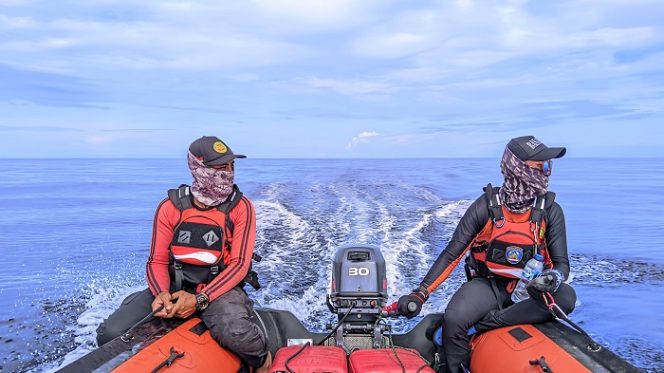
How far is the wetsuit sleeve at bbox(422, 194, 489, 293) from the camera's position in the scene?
2.99 m

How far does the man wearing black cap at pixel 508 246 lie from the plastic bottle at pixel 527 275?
0.14 ft

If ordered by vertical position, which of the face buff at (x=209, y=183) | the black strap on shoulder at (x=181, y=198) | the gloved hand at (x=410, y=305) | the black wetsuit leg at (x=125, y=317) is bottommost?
the black wetsuit leg at (x=125, y=317)

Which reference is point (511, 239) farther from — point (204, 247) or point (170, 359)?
point (170, 359)

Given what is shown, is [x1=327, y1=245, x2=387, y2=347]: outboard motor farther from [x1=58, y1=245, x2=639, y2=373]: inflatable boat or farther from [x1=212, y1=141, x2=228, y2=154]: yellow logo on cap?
[x1=212, y1=141, x2=228, y2=154]: yellow logo on cap

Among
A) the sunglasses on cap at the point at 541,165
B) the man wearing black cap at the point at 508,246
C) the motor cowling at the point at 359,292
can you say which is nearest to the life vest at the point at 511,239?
the man wearing black cap at the point at 508,246

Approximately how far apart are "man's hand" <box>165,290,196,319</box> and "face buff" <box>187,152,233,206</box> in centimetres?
54

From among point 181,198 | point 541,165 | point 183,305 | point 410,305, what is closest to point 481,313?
point 410,305

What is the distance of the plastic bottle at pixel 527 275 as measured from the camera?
2.73 meters

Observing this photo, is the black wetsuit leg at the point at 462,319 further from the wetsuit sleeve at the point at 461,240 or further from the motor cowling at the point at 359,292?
the motor cowling at the point at 359,292

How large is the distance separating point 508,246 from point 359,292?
2.88 feet

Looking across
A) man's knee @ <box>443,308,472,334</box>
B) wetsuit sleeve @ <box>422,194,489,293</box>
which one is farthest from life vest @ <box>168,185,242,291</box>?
man's knee @ <box>443,308,472,334</box>

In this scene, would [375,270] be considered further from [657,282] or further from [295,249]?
[657,282]

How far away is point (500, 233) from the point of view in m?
2.87

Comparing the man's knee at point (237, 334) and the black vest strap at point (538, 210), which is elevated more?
the black vest strap at point (538, 210)
